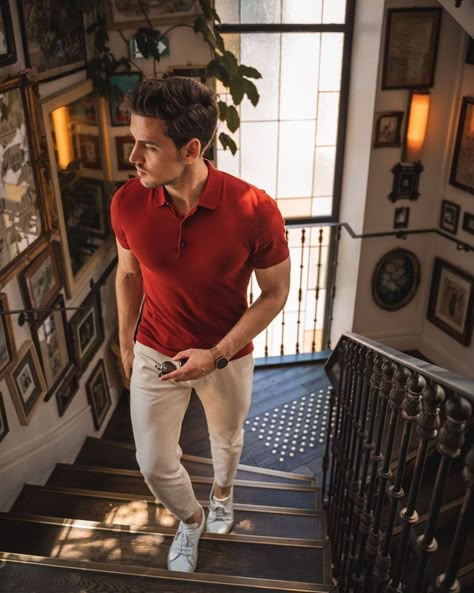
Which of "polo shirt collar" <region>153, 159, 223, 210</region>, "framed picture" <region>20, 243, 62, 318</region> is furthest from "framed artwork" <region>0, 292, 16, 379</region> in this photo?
"polo shirt collar" <region>153, 159, 223, 210</region>

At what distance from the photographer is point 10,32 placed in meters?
2.33

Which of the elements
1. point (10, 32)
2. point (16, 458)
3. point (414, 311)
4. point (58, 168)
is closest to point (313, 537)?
point (16, 458)

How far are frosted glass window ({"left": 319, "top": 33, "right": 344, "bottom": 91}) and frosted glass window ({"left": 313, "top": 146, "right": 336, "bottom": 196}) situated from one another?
1.55 ft

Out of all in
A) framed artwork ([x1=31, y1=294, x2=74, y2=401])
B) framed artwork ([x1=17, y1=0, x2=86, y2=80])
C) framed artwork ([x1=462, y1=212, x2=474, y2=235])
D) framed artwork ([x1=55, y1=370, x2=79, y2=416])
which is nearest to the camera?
framed artwork ([x1=17, y1=0, x2=86, y2=80])

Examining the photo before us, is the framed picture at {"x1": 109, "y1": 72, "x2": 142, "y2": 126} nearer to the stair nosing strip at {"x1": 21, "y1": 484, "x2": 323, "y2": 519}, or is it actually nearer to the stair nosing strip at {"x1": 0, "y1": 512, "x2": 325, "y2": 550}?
the stair nosing strip at {"x1": 21, "y1": 484, "x2": 323, "y2": 519}

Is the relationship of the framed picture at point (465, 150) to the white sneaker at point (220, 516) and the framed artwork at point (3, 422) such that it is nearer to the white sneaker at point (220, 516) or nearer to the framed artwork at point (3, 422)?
the white sneaker at point (220, 516)

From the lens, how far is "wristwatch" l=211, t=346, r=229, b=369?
70.6 inches

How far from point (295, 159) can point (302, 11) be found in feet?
3.50

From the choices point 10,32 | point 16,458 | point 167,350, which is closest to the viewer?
point 167,350

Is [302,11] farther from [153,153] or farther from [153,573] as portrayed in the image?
[153,573]

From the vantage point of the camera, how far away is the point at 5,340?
2.38 m

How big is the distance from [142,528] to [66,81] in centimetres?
233

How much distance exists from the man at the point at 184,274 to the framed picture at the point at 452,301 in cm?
290

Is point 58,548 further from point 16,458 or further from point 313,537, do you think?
point 313,537
